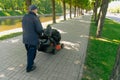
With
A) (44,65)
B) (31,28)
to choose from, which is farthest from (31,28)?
(44,65)

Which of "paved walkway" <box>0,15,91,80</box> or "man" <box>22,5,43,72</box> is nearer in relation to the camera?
"man" <box>22,5,43,72</box>

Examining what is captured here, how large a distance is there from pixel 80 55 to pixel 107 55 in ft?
4.42

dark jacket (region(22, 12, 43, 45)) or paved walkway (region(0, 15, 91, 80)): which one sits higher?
dark jacket (region(22, 12, 43, 45))

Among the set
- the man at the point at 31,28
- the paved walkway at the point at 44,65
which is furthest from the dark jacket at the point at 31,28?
the paved walkway at the point at 44,65

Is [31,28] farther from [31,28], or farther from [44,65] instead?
[44,65]

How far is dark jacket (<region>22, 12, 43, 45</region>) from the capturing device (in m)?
5.73

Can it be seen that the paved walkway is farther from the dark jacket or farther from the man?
the dark jacket

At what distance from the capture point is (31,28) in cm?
579

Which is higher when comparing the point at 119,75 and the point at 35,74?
the point at 119,75

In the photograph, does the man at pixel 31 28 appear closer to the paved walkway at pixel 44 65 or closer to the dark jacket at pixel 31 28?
the dark jacket at pixel 31 28

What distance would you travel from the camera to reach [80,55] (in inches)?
340

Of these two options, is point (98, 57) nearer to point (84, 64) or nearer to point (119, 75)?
point (84, 64)

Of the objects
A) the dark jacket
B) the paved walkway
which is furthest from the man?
the paved walkway

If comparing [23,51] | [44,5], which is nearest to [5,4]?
[44,5]
